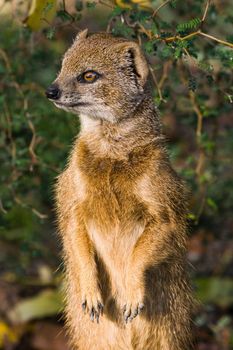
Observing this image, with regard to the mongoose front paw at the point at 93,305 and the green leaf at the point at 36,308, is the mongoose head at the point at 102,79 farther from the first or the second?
the green leaf at the point at 36,308

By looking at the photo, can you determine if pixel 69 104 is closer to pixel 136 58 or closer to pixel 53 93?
pixel 53 93

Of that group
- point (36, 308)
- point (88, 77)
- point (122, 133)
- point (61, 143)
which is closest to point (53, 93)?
point (88, 77)

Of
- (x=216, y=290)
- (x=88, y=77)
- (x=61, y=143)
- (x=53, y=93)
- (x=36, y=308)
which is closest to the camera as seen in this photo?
(x=53, y=93)

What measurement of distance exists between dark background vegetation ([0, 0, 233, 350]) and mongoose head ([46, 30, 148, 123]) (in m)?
0.14

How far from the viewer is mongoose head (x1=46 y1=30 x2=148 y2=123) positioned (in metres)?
4.20

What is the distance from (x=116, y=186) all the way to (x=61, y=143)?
1749 millimetres

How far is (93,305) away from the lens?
431 centimetres

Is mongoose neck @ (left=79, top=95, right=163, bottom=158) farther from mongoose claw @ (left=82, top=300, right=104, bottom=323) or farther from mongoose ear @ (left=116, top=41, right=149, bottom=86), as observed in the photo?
mongoose claw @ (left=82, top=300, right=104, bottom=323)

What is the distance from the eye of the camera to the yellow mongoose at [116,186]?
14.0 ft

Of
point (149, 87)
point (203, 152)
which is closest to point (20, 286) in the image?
point (203, 152)

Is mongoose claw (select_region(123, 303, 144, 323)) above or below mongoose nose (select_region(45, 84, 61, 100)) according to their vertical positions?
below

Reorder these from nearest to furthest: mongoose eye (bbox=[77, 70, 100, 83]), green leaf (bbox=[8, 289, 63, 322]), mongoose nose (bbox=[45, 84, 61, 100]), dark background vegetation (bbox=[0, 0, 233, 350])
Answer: mongoose nose (bbox=[45, 84, 61, 100]) < mongoose eye (bbox=[77, 70, 100, 83]) < dark background vegetation (bbox=[0, 0, 233, 350]) < green leaf (bbox=[8, 289, 63, 322])

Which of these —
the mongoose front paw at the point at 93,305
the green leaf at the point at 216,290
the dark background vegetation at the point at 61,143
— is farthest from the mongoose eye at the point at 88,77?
the green leaf at the point at 216,290

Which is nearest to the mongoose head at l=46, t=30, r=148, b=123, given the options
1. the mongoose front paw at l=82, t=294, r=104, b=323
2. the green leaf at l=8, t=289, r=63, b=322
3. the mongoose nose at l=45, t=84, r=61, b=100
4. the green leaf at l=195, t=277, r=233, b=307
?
the mongoose nose at l=45, t=84, r=61, b=100
